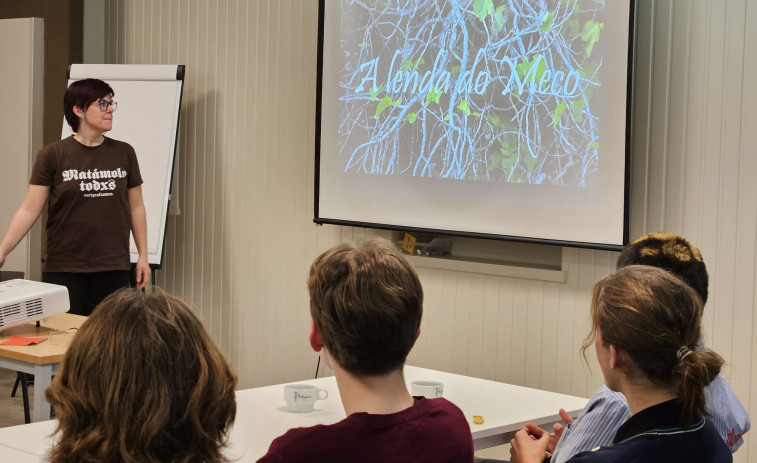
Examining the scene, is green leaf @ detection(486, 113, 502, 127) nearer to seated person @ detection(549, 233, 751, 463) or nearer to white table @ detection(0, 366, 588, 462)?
white table @ detection(0, 366, 588, 462)

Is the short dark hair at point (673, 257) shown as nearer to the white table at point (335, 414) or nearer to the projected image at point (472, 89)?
the white table at point (335, 414)

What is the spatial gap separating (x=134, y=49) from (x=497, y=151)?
101 inches

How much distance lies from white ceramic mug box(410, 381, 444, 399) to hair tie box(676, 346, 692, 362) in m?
0.99

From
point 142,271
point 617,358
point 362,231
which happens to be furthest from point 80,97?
point 617,358

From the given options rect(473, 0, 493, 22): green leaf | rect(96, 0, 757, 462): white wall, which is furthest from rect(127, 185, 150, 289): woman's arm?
rect(473, 0, 493, 22): green leaf

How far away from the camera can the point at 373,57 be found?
165 inches

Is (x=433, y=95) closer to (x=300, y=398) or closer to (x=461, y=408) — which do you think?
(x=461, y=408)

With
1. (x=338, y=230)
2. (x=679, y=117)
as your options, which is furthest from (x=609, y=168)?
(x=338, y=230)

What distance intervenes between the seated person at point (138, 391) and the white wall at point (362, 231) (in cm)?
264

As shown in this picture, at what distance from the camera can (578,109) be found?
3576 mm

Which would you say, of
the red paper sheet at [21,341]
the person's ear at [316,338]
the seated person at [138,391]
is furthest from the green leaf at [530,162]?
the seated person at [138,391]

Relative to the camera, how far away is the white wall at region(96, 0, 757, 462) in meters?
3.29

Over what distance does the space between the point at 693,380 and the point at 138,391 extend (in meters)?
0.92

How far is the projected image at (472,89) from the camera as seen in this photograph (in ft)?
11.8
